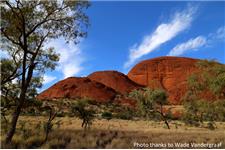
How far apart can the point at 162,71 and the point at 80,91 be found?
134 feet

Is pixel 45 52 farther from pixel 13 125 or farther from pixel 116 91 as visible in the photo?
pixel 116 91

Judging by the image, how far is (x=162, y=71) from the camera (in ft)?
421

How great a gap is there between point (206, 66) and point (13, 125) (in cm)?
1466

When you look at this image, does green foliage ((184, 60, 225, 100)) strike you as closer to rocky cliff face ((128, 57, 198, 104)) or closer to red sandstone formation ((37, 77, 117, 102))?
red sandstone formation ((37, 77, 117, 102))

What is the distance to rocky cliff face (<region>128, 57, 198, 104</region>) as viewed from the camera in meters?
124

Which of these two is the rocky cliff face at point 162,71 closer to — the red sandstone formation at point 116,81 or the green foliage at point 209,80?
the red sandstone formation at point 116,81

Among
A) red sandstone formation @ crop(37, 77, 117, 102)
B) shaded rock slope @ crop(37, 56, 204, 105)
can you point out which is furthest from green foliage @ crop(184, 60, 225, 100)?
shaded rock slope @ crop(37, 56, 204, 105)

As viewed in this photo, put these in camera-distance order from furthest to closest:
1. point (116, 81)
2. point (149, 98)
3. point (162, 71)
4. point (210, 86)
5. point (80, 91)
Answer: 1. point (162, 71)
2. point (116, 81)
3. point (80, 91)
4. point (149, 98)
5. point (210, 86)

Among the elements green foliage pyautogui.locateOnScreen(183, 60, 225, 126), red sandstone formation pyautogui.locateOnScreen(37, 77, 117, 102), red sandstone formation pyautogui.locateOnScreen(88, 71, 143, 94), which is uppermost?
red sandstone formation pyautogui.locateOnScreen(88, 71, 143, 94)

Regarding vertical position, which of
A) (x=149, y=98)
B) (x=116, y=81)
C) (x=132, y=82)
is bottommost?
(x=149, y=98)

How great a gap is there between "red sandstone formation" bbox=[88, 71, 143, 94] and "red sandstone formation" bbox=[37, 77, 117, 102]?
34.0ft

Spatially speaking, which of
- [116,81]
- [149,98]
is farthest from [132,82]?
[149,98]

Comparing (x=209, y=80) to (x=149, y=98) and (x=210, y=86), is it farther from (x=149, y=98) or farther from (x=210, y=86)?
(x=149, y=98)

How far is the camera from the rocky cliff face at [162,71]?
12362cm
